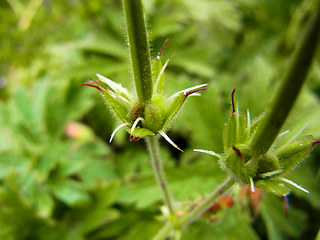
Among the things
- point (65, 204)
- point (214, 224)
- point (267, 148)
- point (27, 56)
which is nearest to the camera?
point (267, 148)

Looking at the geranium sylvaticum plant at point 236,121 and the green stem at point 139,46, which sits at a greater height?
the green stem at point 139,46

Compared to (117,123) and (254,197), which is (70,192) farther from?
(254,197)

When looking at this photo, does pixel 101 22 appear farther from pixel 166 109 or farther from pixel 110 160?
pixel 166 109

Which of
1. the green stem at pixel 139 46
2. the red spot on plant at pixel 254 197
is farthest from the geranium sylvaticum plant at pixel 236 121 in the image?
the red spot on plant at pixel 254 197

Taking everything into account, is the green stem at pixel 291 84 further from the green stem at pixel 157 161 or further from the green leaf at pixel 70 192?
the green leaf at pixel 70 192

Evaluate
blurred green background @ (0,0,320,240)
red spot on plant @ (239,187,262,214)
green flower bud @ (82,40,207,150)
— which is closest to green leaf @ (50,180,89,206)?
blurred green background @ (0,0,320,240)

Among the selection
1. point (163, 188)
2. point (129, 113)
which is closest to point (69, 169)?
point (163, 188)

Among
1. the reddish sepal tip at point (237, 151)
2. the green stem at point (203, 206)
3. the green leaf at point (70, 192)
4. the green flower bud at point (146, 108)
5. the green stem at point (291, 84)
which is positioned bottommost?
the green leaf at point (70, 192)

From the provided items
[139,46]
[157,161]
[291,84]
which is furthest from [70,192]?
[291,84]
